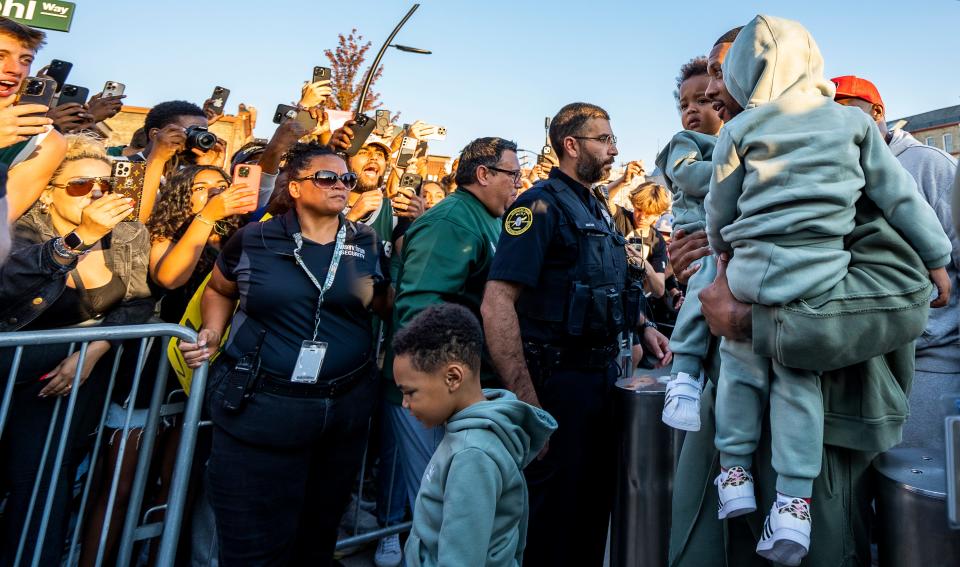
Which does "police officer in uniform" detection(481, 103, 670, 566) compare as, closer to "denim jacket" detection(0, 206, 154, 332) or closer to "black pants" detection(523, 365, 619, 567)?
"black pants" detection(523, 365, 619, 567)

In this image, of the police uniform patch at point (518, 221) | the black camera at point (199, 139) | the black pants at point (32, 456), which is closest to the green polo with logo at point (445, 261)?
the police uniform patch at point (518, 221)

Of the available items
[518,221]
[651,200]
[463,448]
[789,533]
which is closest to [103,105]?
[518,221]

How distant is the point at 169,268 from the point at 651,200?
16.9 feet

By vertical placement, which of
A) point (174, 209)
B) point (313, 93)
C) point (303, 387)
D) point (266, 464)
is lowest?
point (266, 464)

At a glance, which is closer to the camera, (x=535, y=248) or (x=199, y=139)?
(x=535, y=248)

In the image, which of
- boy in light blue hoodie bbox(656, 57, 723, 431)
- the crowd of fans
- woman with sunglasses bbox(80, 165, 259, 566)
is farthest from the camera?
woman with sunglasses bbox(80, 165, 259, 566)

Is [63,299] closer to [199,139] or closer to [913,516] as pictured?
[199,139]

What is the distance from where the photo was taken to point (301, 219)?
3082 millimetres

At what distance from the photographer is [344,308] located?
300cm

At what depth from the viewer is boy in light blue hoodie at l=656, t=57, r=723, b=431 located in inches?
88.5

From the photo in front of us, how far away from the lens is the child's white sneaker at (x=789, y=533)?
1.69 metres

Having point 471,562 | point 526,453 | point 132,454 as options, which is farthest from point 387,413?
point 471,562

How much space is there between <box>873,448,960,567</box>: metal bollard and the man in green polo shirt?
190 cm

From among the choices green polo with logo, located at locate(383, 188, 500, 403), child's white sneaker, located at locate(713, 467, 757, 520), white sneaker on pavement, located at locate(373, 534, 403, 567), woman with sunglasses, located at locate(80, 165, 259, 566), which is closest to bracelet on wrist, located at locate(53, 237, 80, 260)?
woman with sunglasses, located at locate(80, 165, 259, 566)
